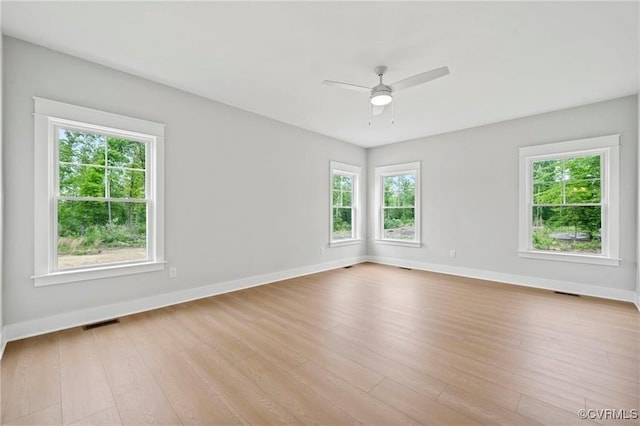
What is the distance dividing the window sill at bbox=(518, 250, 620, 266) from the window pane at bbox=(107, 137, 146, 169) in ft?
18.9

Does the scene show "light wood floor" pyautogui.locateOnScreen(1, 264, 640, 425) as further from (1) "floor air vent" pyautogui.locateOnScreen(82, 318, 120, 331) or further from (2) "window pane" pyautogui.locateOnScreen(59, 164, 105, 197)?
(2) "window pane" pyautogui.locateOnScreen(59, 164, 105, 197)

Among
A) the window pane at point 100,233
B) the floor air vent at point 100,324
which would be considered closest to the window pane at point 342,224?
the window pane at point 100,233

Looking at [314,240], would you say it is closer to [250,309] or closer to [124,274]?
[250,309]

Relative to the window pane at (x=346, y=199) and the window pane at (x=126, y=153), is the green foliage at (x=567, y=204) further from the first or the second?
the window pane at (x=126, y=153)

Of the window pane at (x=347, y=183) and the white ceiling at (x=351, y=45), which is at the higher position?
the white ceiling at (x=351, y=45)

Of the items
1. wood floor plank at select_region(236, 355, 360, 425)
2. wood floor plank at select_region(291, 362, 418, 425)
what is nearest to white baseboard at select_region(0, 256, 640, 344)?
wood floor plank at select_region(236, 355, 360, 425)

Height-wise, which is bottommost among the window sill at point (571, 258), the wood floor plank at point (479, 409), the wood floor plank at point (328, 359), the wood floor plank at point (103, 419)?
the wood floor plank at point (328, 359)

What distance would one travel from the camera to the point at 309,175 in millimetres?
5371

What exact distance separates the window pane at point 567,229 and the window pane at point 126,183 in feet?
19.0

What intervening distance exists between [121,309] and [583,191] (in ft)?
20.9

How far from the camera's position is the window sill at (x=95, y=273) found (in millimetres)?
2699

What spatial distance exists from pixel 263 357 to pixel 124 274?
2.02 metres

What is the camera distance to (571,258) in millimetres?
4164

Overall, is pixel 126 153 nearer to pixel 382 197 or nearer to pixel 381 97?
pixel 381 97
